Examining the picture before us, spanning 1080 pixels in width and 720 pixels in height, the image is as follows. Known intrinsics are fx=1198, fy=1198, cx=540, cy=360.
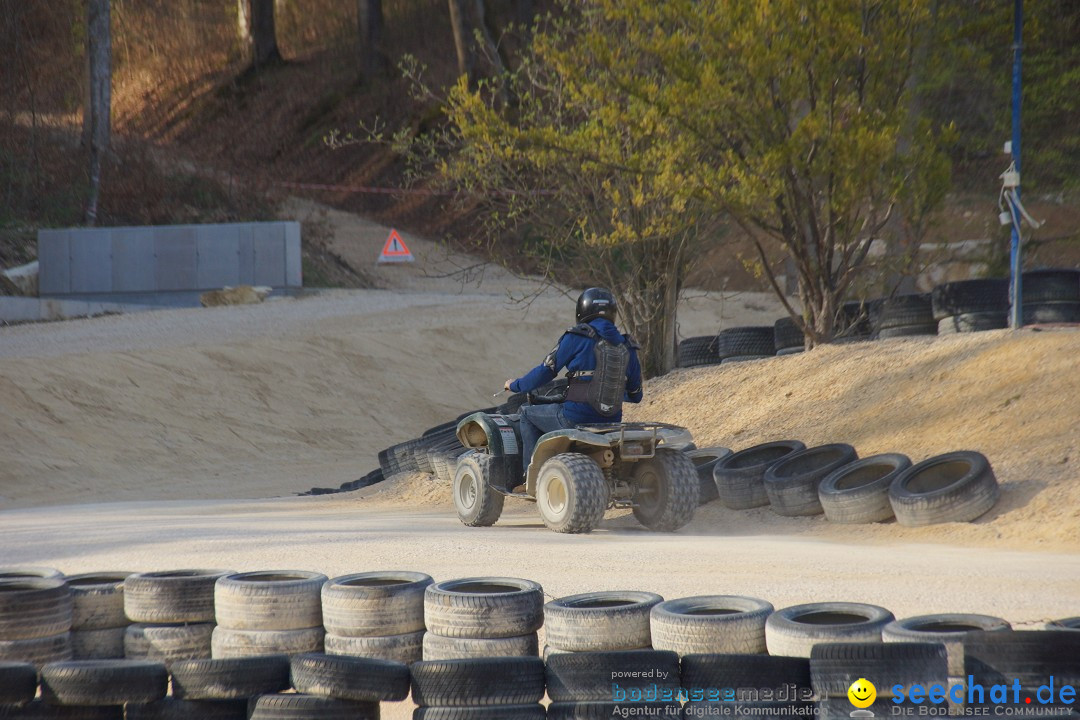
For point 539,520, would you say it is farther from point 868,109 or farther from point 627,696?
point 868,109

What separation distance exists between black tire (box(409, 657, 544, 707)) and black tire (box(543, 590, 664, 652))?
43 cm

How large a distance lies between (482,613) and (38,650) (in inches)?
92.2

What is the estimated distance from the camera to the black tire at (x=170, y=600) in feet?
20.7

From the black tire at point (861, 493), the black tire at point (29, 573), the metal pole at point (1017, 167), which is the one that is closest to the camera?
the black tire at point (29, 573)

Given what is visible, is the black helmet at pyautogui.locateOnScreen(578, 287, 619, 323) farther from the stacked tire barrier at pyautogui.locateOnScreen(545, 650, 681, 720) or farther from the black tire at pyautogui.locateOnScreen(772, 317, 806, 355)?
the black tire at pyautogui.locateOnScreen(772, 317, 806, 355)

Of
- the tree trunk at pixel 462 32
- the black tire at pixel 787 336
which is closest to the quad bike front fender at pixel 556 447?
the black tire at pixel 787 336

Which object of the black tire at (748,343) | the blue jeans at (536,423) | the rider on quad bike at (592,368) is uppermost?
the black tire at (748,343)

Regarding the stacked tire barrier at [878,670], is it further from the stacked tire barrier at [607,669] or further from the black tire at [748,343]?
the black tire at [748,343]

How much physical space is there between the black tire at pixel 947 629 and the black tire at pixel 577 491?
438 centimetres

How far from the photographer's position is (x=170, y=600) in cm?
633

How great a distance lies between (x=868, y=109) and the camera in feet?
50.5

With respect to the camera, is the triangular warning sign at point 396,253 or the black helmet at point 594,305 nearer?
the black helmet at point 594,305

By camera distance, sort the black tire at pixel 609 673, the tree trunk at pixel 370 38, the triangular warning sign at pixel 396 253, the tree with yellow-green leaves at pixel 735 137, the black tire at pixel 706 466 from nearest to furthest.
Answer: the black tire at pixel 609 673 < the black tire at pixel 706 466 < the tree with yellow-green leaves at pixel 735 137 < the triangular warning sign at pixel 396 253 < the tree trunk at pixel 370 38

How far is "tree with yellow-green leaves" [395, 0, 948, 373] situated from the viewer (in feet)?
48.3
